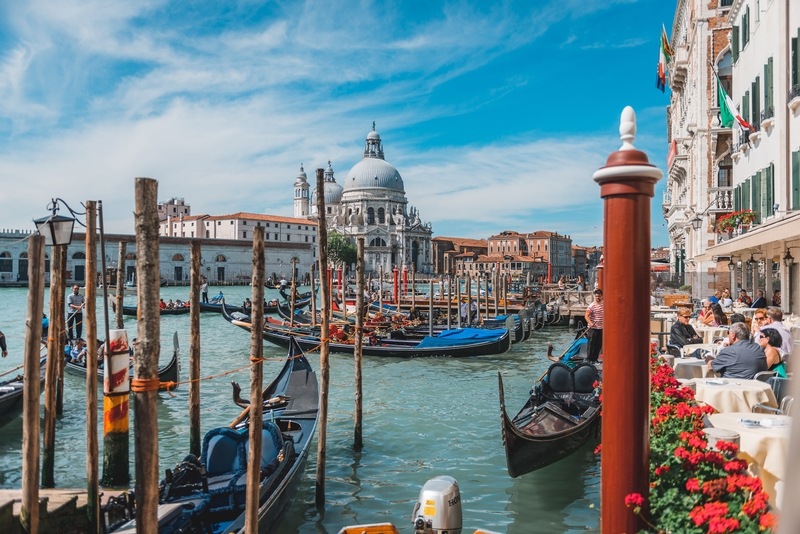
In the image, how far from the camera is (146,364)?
277 cm

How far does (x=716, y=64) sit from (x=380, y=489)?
1184cm

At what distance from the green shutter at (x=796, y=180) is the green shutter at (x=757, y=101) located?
5.60ft

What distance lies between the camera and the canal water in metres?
4.34

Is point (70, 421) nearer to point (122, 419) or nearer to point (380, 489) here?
point (122, 419)

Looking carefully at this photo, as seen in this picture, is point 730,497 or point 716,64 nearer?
point 730,497

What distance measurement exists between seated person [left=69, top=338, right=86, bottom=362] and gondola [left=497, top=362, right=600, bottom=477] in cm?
649

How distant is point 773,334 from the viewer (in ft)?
15.5

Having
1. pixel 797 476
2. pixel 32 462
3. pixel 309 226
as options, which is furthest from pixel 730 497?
pixel 309 226

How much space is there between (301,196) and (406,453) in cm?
7142

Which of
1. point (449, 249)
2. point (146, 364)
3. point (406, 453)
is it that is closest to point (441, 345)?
point (406, 453)

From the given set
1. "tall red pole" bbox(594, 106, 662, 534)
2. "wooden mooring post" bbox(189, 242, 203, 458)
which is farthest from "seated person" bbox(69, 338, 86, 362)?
"tall red pole" bbox(594, 106, 662, 534)

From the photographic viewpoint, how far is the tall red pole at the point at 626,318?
1840 mm

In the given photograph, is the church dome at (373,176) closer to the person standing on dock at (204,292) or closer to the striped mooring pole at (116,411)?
the person standing on dock at (204,292)

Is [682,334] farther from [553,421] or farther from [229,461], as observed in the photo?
[229,461]
